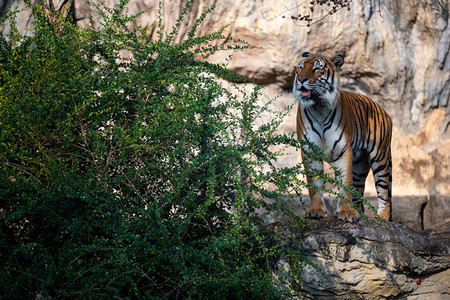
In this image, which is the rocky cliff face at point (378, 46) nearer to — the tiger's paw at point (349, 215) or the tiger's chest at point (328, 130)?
the tiger's chest at point (328, 130)

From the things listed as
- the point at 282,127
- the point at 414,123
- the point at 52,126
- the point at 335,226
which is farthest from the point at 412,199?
the point at 52,126

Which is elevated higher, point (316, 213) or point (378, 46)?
point (378, 46)

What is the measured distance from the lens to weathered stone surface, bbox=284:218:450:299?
5.41m

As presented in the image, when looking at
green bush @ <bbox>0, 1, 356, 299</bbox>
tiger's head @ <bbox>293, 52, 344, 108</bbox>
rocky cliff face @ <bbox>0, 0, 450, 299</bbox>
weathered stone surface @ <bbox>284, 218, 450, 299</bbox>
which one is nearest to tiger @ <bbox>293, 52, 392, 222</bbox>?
tiger's head @ <bbox>293, 52, 344, 108</bbox>

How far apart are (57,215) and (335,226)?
2427 mm

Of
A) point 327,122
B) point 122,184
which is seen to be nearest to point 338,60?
point 327,122

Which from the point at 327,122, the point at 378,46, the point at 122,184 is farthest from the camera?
the point at 378,46

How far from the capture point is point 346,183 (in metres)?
5.71

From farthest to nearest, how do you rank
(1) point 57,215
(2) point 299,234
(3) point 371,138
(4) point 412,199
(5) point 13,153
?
1. (4) point 412,199
2. (3) point 371,138
3. (2) point 299,234
4. (5) point 13,153
5. (1) point 57,215

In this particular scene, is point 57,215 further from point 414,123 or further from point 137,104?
point 414,123

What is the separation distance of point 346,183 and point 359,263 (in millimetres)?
743

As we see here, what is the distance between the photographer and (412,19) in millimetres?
9609

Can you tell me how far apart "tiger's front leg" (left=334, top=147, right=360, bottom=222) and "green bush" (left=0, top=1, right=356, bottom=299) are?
0.48 metres

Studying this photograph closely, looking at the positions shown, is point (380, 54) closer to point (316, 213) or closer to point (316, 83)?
point (316, 83)
